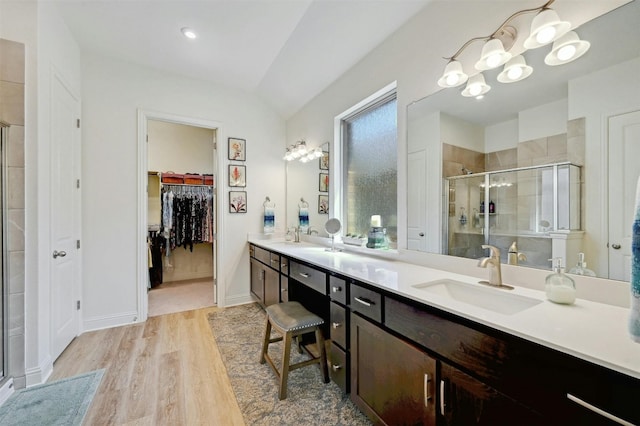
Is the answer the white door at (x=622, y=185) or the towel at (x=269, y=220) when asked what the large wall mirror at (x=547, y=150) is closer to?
the white door at (x=622, y=185)

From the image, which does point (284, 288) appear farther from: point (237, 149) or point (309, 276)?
point (237, 149)

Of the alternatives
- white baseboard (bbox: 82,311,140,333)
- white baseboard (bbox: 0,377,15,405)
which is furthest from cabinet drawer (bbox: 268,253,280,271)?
white baseboard (bbox: 0,377,15,405)

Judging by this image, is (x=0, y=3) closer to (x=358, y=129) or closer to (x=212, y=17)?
(x=212, y=17)

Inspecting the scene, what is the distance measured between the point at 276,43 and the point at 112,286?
10.1 ft

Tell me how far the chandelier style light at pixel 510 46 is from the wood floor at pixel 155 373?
94.9 inches

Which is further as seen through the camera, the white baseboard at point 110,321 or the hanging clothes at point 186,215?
the hanging clothes at point 186,215

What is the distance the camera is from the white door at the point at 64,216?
2.15m

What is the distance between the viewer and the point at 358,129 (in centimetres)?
279

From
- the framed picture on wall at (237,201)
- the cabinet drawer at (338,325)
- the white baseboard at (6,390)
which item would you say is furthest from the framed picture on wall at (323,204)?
the white baseboard at (6,390)

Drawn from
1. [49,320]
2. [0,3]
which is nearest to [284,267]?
[49,320]

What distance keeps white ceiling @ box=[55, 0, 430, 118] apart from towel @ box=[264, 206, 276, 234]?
5.29 feet

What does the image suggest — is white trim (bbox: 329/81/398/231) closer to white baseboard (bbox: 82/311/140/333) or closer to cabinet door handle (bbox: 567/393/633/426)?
cabinet door handle (bbox: 567/393/633/426)

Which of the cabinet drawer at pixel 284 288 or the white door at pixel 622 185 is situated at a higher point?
the white door at pixel 622 185

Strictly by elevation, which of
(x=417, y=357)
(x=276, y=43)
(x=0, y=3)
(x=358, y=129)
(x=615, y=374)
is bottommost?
(x=417, y=357)
